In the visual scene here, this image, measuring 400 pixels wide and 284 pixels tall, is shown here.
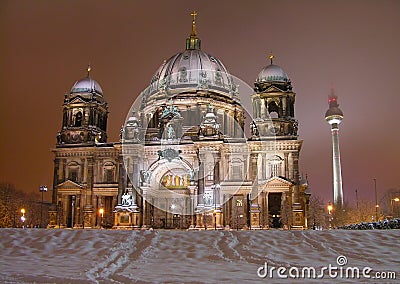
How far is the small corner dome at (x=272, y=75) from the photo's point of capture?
68.2 m

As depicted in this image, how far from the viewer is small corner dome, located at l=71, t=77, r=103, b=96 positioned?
72.4 meters

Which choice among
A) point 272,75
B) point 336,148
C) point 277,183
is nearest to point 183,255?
point 277,183

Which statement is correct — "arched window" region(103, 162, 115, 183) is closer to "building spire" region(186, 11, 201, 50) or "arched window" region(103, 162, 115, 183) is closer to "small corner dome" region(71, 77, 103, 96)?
"small corner dome" region(71, 77, 103, 96)

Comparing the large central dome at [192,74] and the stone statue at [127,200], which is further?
the large central dome at [192,74]

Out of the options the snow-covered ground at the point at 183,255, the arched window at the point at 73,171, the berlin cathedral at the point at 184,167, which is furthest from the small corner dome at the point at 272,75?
the snow-covered ground at the point at 183,255

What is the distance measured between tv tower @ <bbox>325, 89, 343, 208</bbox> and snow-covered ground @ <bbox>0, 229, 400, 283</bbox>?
101871 millimetres

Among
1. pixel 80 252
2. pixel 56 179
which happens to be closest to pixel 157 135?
pixel 56 179

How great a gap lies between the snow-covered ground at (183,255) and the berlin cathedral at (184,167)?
3650 cm

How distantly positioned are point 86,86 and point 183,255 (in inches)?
2316

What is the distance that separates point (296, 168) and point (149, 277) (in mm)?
48432

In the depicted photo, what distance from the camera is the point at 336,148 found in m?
138

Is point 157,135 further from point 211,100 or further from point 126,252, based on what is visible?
point 126,252

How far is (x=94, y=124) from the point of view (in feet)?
232

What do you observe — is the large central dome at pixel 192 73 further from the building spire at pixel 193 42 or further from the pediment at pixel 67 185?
the pediment at pixel 67 185
